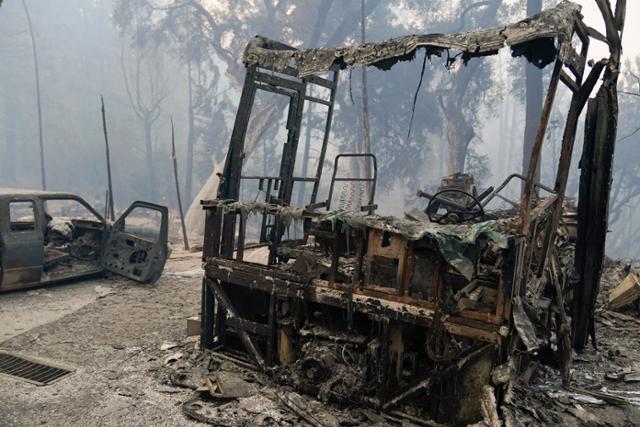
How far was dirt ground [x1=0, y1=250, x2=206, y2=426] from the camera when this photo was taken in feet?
15.1

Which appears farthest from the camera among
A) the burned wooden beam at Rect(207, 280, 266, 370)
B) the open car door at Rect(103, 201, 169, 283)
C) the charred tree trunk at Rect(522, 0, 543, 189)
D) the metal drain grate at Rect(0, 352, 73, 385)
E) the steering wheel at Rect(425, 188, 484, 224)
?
the charred tree trunk at Rect(522, 0, 543, 189)

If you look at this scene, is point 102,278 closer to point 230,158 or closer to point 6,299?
point 6,299

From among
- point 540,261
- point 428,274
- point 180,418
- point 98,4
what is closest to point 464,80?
point 540,261

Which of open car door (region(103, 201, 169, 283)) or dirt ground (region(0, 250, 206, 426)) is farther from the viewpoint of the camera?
open car door (region(103, 201, 169, 283))

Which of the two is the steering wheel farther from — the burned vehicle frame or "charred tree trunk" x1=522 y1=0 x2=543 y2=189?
"charred tree trunk" x1=522 y1=0 x2=543 y2=189

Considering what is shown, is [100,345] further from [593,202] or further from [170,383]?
[593,202]

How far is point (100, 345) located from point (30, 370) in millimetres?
976

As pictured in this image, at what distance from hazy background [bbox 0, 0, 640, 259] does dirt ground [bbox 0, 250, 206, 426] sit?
451 centimetres

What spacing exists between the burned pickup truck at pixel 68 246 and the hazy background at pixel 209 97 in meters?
5.36

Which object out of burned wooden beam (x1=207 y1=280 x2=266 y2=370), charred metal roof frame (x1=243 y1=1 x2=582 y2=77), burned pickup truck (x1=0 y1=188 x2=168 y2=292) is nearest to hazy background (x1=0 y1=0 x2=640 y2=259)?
charred metal roof frame (x1=243 y1=1 x2=582 y2=77)

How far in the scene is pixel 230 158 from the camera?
6633 mm

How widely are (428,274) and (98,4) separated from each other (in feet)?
240

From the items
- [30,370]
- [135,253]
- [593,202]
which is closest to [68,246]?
[135,253]

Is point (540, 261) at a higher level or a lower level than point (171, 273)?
higher
